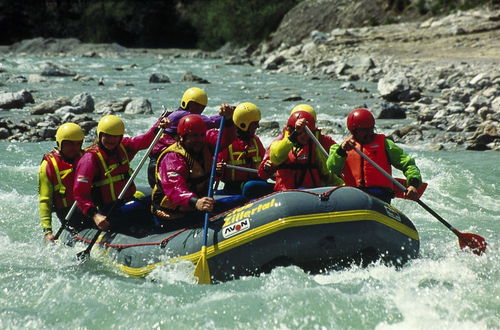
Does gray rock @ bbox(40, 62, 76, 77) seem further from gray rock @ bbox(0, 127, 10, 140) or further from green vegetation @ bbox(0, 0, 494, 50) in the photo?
green vegetation @ bbox(0, 0, 494, 50)

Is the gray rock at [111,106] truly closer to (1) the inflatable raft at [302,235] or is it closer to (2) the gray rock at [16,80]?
(2) the gray rock at [16,80]

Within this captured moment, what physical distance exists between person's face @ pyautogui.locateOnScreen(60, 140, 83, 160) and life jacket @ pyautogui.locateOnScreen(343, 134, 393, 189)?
8.70 feet

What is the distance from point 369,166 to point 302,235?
1.17 metres

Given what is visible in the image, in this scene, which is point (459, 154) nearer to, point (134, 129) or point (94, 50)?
point (134, 129)

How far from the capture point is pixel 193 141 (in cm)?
658

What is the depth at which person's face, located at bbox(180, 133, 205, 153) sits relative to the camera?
654 cm

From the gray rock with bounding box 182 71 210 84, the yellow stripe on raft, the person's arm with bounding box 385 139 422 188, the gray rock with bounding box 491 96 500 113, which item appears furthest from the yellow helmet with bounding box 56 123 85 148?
the gray rock with bounding box 182 71 210 84

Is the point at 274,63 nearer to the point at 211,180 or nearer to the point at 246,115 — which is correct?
the point at 246,115

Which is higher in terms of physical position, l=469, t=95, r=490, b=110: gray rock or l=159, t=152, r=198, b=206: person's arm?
l=159, t=152, r=198, b=206: person's arm

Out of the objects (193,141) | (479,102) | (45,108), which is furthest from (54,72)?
(193,141)

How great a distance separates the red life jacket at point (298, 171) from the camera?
22.7 ft

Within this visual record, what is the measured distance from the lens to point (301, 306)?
18.2ft

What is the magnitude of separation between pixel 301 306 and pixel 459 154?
7390 mm

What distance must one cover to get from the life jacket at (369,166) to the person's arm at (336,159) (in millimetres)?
176
